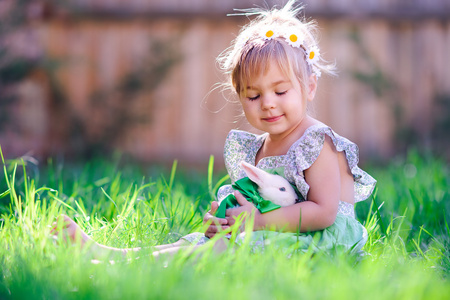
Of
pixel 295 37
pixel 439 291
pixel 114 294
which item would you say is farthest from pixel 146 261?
pixel 295 37

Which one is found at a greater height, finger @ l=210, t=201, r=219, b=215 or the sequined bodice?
the sequined bodice

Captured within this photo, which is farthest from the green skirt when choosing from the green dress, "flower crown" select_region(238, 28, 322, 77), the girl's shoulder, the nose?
"flower crown" select_region(238, 28, 322, 77)

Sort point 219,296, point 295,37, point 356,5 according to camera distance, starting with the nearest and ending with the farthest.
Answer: point 219,296, point 295,37, point 356,5

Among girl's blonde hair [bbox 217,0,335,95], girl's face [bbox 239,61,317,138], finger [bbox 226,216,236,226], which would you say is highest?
girl's blonde hair [bbox 217,0,335,95]

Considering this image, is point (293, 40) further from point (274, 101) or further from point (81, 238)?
point (81, 238)

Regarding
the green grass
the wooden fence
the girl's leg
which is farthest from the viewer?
the wooden fence

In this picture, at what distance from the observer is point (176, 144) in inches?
251

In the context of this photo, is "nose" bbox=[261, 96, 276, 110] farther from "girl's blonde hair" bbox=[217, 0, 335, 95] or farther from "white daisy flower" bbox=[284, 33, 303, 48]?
"white daisy flower" bbox=[284, 33, 303, 48]

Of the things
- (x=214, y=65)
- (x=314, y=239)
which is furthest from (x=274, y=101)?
(x=214, y=65)

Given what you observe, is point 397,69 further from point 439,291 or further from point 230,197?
point 439,291

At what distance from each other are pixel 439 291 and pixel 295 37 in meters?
1.30

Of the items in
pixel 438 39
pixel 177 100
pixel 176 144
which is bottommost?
pixel 176 144

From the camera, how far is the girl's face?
233 cm

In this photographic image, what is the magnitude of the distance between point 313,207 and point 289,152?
0.26 m
